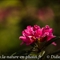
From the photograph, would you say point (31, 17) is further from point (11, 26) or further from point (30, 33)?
point (30, 33)

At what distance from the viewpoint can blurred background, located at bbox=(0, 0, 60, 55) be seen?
2709 millimetres

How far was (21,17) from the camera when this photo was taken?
289cm

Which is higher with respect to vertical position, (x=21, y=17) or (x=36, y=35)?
(x=21, y=17)

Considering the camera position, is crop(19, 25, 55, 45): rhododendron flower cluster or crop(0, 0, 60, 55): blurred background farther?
crop(0, 0, 60, 55): blurred background

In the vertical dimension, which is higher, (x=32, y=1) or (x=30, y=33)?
(x=32, y=1)

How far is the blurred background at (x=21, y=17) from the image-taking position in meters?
2.71

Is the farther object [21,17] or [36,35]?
[21,17]

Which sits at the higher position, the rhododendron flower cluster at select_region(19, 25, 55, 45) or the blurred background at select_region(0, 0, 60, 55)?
the blurred background at select_region(0, 0, 60, 55)

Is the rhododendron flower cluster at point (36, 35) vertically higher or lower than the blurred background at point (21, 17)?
lower

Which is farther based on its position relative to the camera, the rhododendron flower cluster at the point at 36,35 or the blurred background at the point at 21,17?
the blurred background at the point at 21,17

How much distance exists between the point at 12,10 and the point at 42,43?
168cm

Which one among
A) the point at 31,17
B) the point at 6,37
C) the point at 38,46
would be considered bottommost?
the point at 38,46

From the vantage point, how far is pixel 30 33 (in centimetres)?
136

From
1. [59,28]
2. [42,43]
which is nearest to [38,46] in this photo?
[42,43]
